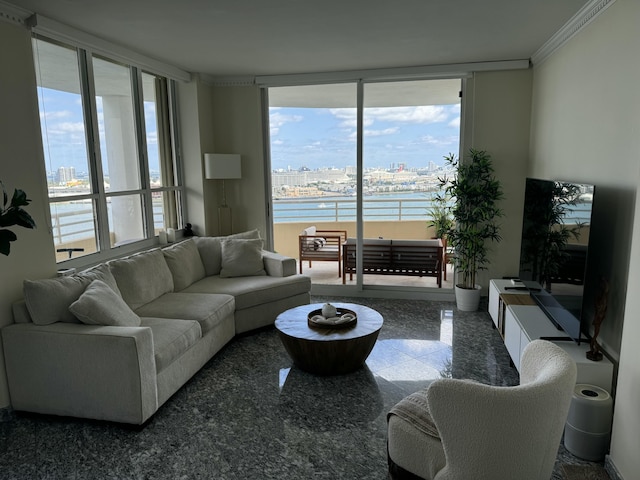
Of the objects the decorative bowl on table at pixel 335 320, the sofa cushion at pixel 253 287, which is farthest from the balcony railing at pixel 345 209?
the decorative bowl on table at pixel 335 320

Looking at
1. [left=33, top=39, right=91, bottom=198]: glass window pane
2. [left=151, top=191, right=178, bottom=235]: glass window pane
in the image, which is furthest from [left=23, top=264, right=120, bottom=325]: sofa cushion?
[left=151, top=191, right=178, bottom=235]: glass window pane

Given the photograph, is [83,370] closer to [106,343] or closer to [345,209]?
[106,343]

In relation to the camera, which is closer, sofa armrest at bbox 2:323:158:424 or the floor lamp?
sofa armrest at bbox 2:323:158:424

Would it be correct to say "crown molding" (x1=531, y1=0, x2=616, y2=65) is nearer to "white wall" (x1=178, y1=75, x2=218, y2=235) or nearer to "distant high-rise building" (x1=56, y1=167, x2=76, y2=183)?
"white wall" (x1=178, y1=75, x2=218, y2=235)

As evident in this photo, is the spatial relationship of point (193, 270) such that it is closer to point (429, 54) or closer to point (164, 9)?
point (164, 9)

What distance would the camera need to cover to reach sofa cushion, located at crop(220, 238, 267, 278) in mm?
4715

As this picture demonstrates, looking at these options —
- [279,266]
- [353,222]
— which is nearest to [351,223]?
[353,222]

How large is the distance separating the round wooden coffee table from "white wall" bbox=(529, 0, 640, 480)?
1572 millimetres

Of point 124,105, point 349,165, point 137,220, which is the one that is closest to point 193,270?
point 137,220

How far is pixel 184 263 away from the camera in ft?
14.6

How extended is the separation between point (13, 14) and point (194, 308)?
2.44 meters

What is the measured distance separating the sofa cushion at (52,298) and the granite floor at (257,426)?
67 cm

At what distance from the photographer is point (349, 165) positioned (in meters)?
5.55

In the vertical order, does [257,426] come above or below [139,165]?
below
